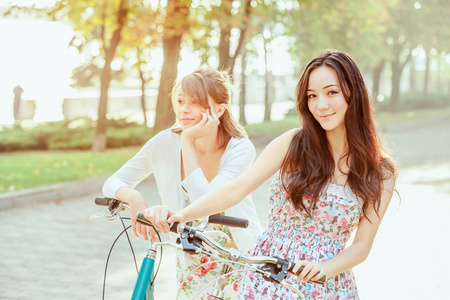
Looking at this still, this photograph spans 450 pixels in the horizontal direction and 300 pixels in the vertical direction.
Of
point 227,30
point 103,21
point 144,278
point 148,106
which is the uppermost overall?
point 103,21

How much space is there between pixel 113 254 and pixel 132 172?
13.9 ft

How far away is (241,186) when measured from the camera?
121 inches

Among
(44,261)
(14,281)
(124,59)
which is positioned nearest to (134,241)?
(44,261)

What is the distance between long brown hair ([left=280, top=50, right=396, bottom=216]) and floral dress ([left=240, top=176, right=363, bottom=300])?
43 mm

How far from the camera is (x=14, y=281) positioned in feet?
22.2

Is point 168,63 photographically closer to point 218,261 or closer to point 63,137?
point 63,137

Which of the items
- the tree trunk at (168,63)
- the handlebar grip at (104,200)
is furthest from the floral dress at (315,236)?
the tree trunk at (168,63)

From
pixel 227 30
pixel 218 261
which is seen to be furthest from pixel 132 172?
pixel 227 30

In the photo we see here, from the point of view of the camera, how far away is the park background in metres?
7.86

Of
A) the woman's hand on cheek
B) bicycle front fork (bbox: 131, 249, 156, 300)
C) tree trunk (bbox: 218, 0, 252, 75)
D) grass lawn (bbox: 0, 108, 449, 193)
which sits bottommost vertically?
grass lawn (bbox: 0, 108, 449, 193)

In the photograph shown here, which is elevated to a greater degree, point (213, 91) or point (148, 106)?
point (213, 91)

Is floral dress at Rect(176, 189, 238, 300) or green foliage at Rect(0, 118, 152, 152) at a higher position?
floral dress at Rect(176, 189, 238, 300)

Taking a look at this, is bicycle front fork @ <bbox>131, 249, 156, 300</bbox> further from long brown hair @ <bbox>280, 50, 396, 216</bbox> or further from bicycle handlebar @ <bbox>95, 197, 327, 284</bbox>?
long brown hair @ <bbox>280, 50, 396, 216</bbox>

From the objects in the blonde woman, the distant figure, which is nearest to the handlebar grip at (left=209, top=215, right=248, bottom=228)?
the blonde woman
